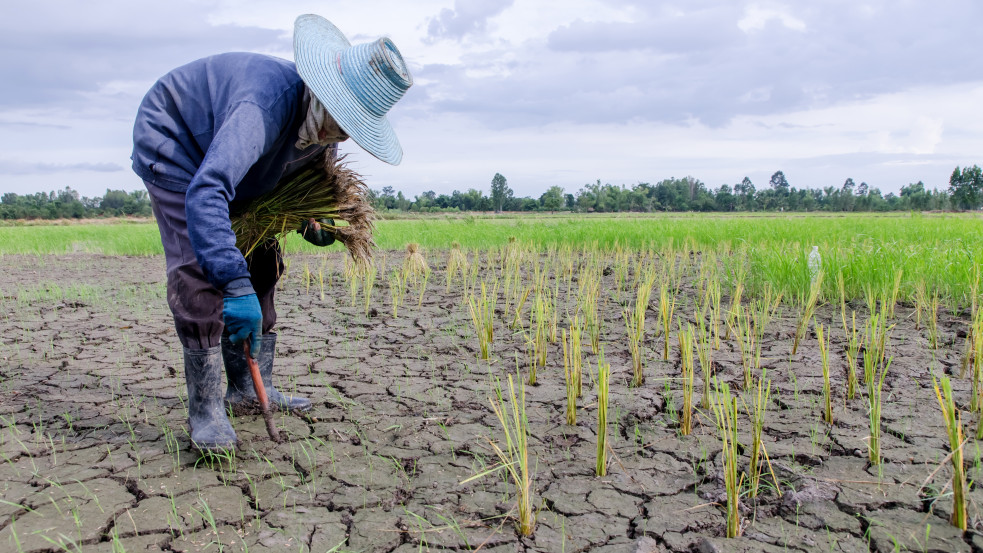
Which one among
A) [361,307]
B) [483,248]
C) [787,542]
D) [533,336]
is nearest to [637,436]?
[787,542]

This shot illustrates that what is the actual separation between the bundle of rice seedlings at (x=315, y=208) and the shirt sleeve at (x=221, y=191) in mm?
601

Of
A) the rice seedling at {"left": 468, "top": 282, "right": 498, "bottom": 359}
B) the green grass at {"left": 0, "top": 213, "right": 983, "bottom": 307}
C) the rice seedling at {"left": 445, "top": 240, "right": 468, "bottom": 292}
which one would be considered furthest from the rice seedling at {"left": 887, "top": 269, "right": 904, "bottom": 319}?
the rice seedling at {"left": 445, "top": 240, "right": 468, "bottom": 292}

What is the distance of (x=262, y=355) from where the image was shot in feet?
8.57

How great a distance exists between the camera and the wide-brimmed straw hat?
2.03 metres

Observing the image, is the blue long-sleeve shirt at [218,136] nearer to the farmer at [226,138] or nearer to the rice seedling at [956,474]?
the farmer at [226,138]

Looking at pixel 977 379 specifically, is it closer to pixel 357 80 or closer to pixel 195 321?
pixel 357 80

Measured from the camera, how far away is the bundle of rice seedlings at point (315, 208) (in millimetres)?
2615

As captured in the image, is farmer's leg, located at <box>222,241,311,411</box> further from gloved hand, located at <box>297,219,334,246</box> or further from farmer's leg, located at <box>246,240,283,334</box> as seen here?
gloved hand, located at <box>297,219,334,246</box>

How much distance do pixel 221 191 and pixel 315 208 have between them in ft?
2.94

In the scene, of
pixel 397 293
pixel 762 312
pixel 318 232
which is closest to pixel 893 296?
pixel 762 312

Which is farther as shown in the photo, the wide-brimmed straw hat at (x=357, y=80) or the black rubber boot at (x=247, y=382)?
the black rubber boot at (x=247, y=382)

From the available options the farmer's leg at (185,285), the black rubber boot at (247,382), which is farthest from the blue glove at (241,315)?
the black rubber boot at (247,382)

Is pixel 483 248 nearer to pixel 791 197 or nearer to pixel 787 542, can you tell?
pixel 787 542

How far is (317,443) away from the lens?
2.25 m
